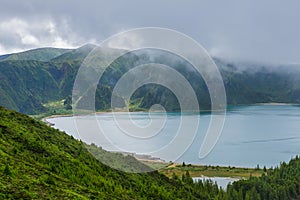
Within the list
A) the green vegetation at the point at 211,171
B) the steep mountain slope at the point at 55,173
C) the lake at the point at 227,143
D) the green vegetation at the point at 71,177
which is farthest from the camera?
the green vegetation at the point at 211,171

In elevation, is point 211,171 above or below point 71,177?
above

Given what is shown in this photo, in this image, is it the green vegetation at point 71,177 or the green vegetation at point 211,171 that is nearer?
the green vegetation at point 71,177

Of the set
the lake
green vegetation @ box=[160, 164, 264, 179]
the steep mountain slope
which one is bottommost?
the steep mountain slope

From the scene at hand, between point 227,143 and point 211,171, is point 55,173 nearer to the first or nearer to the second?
point 211,171

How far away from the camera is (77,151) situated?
32.9m

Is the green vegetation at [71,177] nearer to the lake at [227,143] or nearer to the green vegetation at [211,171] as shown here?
the green vegetation at [211,171]

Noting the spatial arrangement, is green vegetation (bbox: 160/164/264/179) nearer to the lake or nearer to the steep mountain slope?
the lake

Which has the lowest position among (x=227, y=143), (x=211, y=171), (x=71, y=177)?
(x=71, y=177)

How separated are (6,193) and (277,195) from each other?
126 feet

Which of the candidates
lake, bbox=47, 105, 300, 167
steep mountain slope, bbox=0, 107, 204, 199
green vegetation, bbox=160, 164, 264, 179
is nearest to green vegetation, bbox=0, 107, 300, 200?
steep mountain slope, bbox=0, 107, 204, 199

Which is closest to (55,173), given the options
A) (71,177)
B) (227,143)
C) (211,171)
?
(71,177)

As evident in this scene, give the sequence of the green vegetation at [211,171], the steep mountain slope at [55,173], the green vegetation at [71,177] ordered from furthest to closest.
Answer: the green vegetation at [211,171]
the green vegetation at [71,177]
the steep mountain slope at [55,173]

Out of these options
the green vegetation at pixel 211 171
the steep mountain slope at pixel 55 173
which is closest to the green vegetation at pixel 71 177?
the steep mountain slope at pixel 55 173

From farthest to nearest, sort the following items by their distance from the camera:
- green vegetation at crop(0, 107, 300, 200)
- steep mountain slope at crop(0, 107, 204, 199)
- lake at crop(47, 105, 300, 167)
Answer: lake at crop(47, 105, 300, 167) < green vegetation at crop(0, 107, 300, 200) < steep mountain slope at crop(0, 107, 204, 199)
